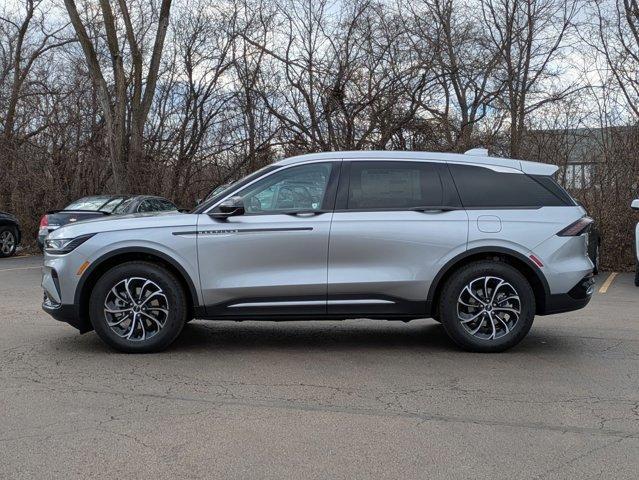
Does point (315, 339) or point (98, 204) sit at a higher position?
point (98, 204)

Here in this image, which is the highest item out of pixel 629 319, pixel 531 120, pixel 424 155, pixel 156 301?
pixel 531 120

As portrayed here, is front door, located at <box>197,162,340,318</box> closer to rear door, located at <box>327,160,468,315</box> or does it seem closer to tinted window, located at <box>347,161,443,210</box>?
rear door, located at <box>327,160,468,315</box>

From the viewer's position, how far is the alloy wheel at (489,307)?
5.71 m

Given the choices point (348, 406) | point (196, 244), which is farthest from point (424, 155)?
point (348, 406)

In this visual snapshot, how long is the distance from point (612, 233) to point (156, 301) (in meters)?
11.3

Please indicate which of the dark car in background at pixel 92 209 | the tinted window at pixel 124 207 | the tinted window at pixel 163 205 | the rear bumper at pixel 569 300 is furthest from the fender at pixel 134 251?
the tinted window at pixel 163 205

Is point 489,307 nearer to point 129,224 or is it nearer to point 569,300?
point 569,300

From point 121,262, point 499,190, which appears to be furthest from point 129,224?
point 499,190

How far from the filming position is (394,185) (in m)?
5.86

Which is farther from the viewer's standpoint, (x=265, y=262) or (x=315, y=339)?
(x=315, y=339)

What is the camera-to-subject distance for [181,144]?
70.2ft

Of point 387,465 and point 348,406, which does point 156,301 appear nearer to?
point 348,406

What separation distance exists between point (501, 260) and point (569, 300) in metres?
0.70

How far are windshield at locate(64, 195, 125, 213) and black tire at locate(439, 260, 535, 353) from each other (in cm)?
955
